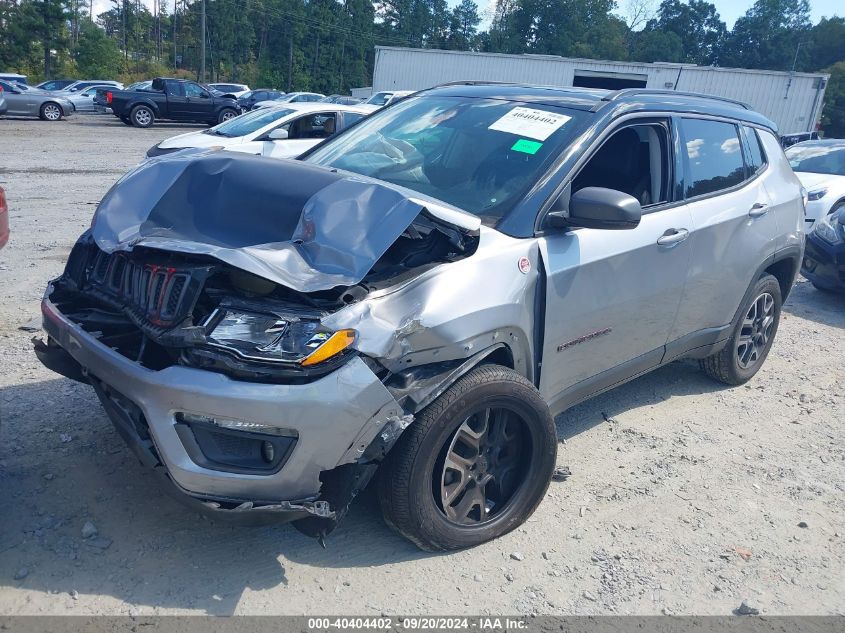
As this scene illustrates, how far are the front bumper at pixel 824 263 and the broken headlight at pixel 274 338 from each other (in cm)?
690

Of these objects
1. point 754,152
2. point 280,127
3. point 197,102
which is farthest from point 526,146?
point 197,102

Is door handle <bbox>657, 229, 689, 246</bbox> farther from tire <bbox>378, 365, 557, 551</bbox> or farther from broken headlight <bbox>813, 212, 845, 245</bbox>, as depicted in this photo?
broken headlight <bbox>813, 212, 845, 245</bbox>

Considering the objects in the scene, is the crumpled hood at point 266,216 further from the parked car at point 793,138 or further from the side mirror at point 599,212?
the parked car at point 793,138

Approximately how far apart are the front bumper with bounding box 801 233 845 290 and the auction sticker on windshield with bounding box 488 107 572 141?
5.26 m

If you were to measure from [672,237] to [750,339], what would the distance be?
172cm

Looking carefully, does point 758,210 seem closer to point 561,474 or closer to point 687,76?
point 561,474

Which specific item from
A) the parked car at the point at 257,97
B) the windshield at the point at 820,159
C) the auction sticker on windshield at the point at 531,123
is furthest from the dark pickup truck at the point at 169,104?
the auction sticker on windshield at the point at 531,123

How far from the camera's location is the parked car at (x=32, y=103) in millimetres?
25656

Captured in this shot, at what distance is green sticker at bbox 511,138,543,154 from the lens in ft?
12.0

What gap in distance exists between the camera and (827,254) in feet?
26.3

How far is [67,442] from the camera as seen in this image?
12.3ft

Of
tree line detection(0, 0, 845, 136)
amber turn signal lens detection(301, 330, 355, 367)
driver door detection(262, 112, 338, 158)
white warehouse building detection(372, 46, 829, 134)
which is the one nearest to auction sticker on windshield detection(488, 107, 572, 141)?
amber turn signal lens detection(301, 330, 355, 367)

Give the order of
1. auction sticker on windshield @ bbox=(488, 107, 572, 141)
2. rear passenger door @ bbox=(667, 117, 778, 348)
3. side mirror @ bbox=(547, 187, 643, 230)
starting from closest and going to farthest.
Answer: side mirror @ bbox=(547, 187, 643, 230)
auction sticker on windshield @ bbox=(488, 107, 572, 141)
rear passenger door @ bbox=(667, 117, 778, 348)

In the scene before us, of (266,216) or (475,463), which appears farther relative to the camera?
(475,463)
